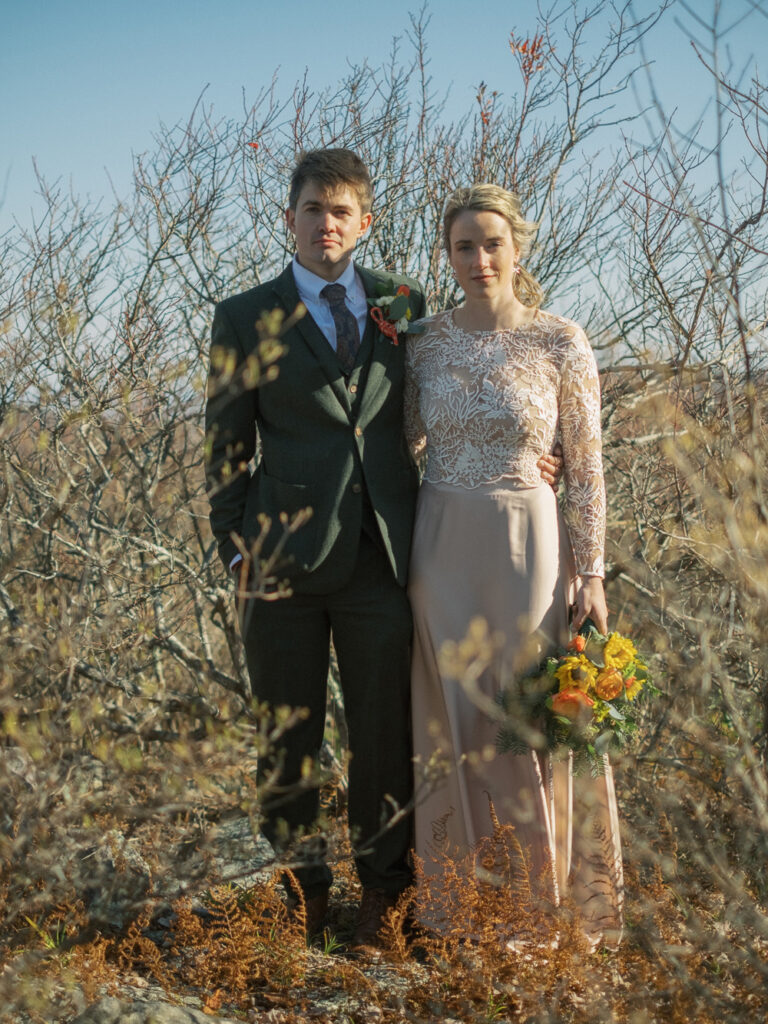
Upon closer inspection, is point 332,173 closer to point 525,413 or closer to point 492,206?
point 492,206

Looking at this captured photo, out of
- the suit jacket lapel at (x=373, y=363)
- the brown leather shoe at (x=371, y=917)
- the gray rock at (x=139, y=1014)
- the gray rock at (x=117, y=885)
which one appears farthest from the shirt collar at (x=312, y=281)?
the gray rock at (x=139, y=1014)

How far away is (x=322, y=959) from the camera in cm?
328

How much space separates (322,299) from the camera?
3350 mm

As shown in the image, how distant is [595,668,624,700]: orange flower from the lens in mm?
3045

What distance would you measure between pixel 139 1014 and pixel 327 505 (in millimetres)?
1524

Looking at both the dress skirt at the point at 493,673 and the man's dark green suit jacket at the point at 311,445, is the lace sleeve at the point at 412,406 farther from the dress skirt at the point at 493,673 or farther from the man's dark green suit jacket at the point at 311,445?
the dress skirt at the point at 493,673

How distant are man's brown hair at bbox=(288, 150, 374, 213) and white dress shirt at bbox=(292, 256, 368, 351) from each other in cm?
23

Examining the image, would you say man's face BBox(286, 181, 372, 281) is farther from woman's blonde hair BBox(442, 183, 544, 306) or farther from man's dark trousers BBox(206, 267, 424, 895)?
woman's blonde hair BBox(442, 183, 544, 306)

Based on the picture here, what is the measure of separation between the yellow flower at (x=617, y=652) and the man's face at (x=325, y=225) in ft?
4.93

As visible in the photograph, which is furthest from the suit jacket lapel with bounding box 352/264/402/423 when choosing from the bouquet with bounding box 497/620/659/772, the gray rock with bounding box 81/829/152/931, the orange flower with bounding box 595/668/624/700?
the gray rock with bounding box 81/829/152/931

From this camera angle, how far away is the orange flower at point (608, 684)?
3.04 m

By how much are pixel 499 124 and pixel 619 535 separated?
215 centimetres

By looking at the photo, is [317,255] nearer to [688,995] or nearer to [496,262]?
[496,262]

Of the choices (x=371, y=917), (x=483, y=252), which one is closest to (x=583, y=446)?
(x=483, y=252)
